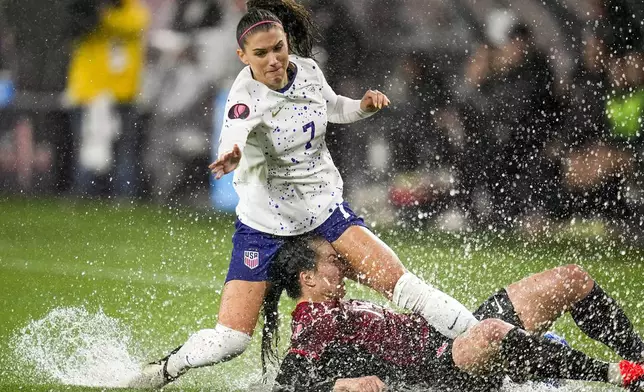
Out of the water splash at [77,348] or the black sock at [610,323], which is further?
the water splash at [77,348]

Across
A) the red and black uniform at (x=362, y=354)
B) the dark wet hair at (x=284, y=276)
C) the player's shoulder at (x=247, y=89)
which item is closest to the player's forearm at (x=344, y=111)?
the player's shoulder at (x=247, y=89)

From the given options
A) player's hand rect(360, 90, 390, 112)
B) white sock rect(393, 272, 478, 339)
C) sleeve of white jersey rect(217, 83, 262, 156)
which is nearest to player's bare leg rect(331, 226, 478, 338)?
white sock rect(393, 272, 478, 339)

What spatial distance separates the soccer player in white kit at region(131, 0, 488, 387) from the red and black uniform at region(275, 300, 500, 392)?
28cm

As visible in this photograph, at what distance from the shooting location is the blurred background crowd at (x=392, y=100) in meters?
10.7

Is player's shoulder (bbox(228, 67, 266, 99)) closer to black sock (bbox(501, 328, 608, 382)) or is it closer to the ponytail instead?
the ponytail

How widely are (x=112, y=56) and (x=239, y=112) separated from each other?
826 cm

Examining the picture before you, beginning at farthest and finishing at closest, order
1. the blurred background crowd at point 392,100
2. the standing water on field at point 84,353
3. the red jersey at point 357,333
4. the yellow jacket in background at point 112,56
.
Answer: the yellow jacket in background at point 112,56
the blurred background crowd at point 392,100
the standing water on field at point 84,353
the red jersey at point 357,333

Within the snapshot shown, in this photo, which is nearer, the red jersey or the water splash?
the red jersey

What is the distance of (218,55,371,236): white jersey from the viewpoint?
18.4 ft

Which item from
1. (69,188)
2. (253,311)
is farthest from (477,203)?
(253,311)

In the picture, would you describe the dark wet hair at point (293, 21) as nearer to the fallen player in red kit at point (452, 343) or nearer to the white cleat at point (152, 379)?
the fallen player in red kit at point (452, 343)

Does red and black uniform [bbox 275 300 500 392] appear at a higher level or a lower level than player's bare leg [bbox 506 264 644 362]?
lower

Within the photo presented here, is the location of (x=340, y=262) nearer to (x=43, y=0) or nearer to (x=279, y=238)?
(x=279, y=238)

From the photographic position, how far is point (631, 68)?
11.0 metres
